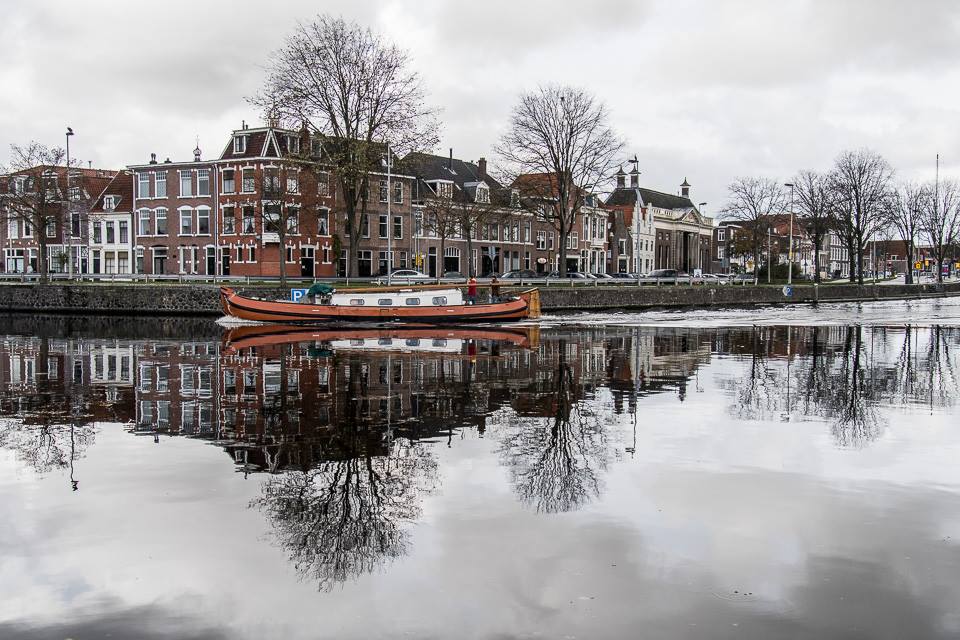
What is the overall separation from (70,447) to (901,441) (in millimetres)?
12726

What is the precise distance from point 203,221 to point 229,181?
168 inches

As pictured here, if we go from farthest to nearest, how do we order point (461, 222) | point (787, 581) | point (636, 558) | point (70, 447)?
point (461, 222) < point (70, 447) < point (636, 558) < point (787, 581)

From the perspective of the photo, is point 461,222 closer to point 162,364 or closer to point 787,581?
point 162,364

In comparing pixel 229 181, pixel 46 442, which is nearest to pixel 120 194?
pixel 229 181

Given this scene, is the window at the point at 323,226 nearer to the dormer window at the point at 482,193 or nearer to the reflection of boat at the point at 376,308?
the dormer window at the point at 482,193

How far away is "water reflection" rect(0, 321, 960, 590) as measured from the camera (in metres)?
10.2

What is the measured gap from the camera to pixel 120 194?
79.3m

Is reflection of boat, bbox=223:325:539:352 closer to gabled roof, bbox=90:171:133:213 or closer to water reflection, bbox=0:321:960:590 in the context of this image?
water reflection, bbox=0:321:960:590

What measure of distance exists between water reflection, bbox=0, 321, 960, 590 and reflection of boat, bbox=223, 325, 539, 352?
36 centimetres

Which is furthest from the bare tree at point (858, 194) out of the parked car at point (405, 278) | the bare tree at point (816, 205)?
the parked car at point (405, 278)

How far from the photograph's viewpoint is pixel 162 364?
24.8m

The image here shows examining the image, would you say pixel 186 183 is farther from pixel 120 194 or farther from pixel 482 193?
pixel 482 193

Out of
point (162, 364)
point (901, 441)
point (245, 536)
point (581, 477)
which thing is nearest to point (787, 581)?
point (581, 477)

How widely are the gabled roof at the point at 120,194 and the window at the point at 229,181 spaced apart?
1328cm
